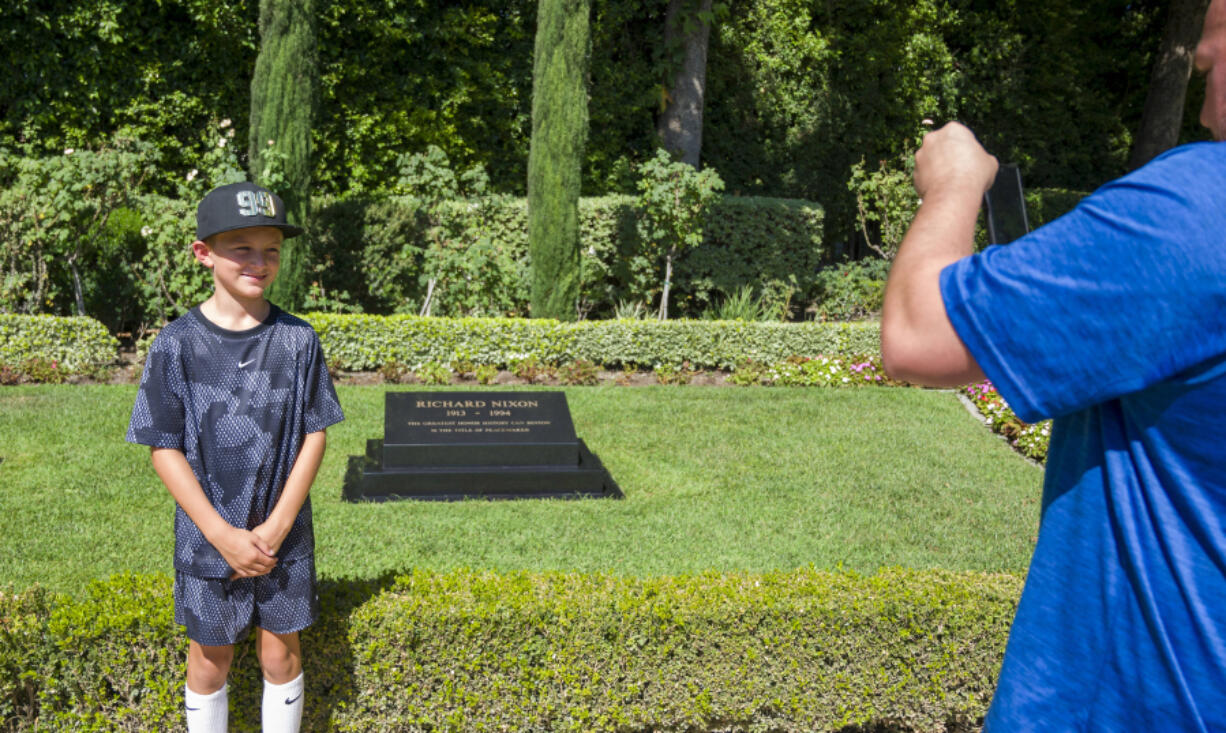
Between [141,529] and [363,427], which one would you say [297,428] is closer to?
[141,529]

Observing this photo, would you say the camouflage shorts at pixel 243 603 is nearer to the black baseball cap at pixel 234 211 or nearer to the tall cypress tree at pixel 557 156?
the black baseball cap at pixel 234 211

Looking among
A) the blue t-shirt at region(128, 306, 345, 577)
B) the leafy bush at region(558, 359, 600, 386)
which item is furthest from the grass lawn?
the blue t-shirt at region(128, 306, 345, 577)

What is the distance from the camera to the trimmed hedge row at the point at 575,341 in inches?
410

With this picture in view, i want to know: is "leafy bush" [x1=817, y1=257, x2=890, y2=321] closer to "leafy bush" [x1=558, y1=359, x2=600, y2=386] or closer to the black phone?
"leafy bush" [x1=558, y1=359, x2=600, y2=386]

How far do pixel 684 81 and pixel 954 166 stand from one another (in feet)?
44.8

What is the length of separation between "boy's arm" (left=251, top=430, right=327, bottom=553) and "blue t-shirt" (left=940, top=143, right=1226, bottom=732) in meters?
2.00

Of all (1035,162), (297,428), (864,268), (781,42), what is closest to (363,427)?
(297,428)

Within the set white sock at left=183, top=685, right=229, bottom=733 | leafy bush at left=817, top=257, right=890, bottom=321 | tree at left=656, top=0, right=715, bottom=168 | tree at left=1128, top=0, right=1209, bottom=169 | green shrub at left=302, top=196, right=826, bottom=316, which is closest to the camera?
white sock at left=183, top=685, right=229, bottom=733

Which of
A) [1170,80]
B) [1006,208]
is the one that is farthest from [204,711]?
[1170,80]

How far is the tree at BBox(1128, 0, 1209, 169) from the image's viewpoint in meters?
16.4

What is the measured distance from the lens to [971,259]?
1226mm

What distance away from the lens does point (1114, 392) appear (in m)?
1.14

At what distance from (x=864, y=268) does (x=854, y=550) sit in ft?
31.6

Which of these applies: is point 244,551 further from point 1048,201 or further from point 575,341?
point 1048,201
